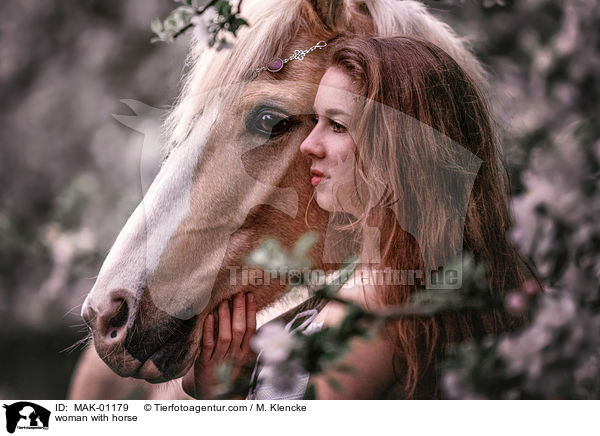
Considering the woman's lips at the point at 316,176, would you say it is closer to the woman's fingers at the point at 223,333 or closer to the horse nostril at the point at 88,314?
the woman's fingers at the point at 223,333

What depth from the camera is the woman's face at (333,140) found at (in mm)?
581

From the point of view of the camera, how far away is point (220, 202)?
23.1 inches

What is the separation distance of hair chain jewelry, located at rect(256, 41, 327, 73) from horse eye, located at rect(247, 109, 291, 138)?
5cm

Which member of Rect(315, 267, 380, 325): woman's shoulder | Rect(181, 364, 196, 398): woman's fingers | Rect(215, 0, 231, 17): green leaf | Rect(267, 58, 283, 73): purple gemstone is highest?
Rect(215, 0, 231, 17): green leaf

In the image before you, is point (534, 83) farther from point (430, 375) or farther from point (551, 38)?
point (430, 375)

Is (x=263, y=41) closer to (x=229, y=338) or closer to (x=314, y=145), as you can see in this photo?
(x=314, y=145)

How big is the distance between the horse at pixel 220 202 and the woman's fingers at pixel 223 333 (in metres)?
0.01

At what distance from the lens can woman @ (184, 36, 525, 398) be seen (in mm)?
580
